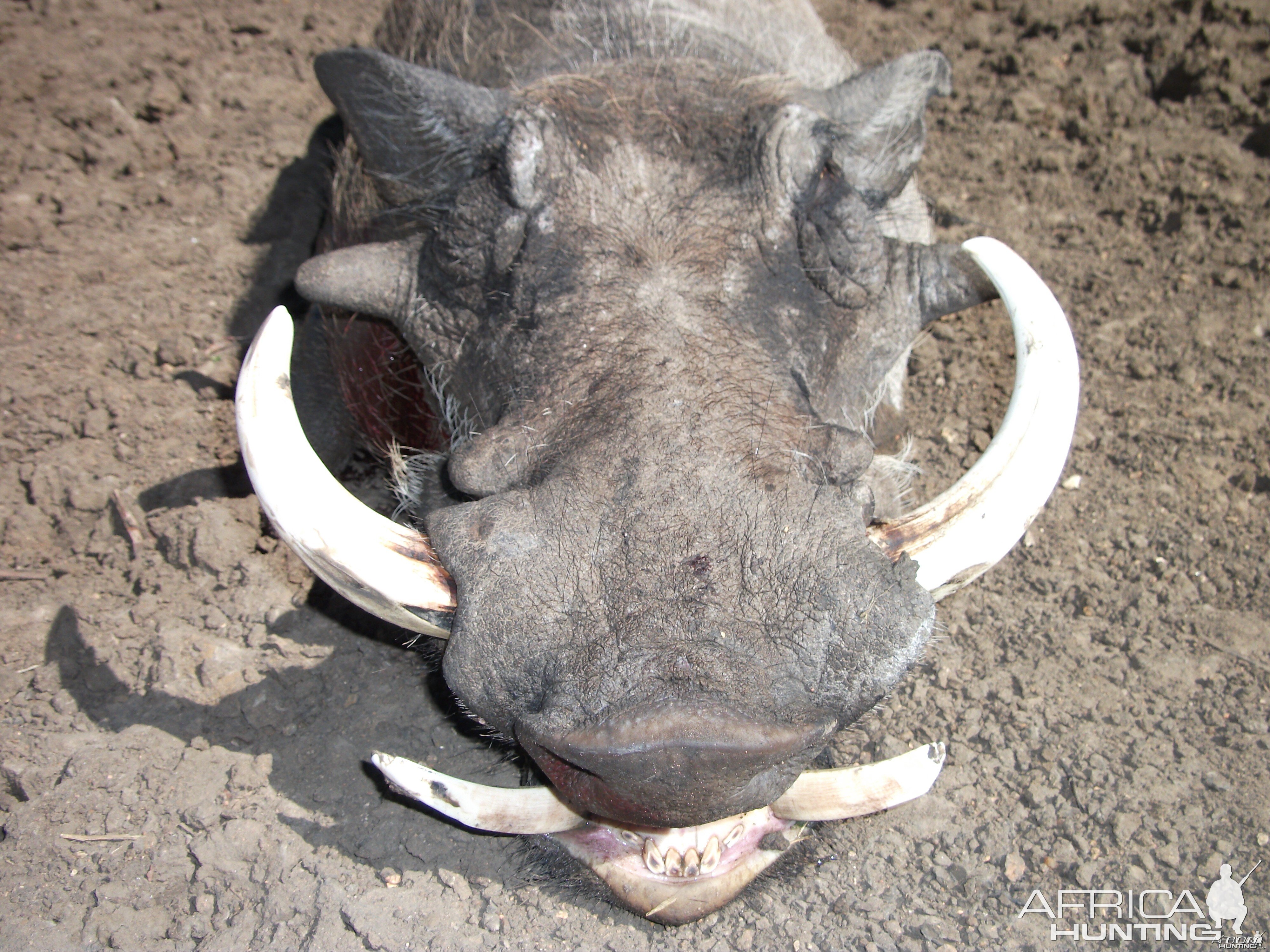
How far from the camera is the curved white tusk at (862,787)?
186cm

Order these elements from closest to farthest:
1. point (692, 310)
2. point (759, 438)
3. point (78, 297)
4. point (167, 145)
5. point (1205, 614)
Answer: point (759, 438), point (692, 310), point (1205, 614), point (78, 297), point (167, 145)

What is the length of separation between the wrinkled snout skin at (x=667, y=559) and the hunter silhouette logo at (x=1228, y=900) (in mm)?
1226

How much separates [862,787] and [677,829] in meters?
0.38

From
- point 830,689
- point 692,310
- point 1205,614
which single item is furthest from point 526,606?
point 1205,614

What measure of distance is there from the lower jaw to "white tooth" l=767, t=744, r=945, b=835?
0.09 meters

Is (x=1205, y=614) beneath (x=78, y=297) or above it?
above

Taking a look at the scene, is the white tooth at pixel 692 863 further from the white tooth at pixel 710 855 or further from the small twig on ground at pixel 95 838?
the small twig on ground at pixel 95 838

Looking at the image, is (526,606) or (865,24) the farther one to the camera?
(865,24)

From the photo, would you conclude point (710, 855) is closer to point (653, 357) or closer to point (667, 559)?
point (667, 559)

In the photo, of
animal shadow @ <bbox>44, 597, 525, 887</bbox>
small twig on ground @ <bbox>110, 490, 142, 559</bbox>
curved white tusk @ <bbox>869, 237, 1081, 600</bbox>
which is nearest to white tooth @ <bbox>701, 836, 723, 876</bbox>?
animal shadow @ <bbox>44, 597, 525, 887</bbox>

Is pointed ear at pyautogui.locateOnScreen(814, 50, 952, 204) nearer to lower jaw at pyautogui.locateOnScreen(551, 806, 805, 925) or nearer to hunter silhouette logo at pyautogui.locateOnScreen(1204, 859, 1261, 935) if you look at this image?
lower jaw at pyautogui.locateOnScreen(551, 806, 805, 925)

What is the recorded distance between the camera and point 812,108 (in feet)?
8.09

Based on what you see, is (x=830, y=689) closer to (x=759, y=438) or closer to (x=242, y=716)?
(x=759, y=438)

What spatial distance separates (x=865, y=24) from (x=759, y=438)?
401cm
